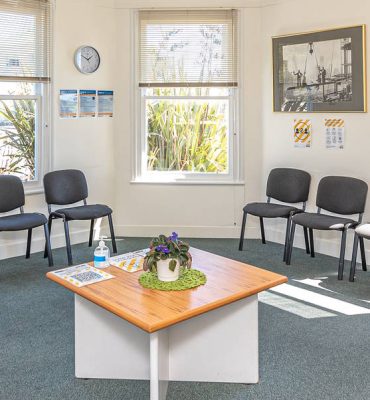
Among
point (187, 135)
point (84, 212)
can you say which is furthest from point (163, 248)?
point (187, 135)

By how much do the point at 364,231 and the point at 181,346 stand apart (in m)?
2.01

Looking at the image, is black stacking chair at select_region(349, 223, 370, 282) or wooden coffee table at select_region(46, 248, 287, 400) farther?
black stacking chair at select_region(349, 223, 370, 282)

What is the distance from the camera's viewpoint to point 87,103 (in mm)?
5031

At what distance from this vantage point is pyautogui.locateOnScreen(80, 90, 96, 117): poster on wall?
4.99 metres

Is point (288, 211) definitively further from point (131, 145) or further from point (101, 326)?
point (101, 326)

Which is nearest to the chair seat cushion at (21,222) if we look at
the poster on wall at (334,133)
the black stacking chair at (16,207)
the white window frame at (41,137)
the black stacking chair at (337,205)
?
the black stacking chair at (16,207)

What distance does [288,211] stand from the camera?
4.43 metres

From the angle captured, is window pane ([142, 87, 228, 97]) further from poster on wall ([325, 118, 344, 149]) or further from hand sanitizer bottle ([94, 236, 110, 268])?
hand sanitizer bottle ([94, 236, 110, 268])

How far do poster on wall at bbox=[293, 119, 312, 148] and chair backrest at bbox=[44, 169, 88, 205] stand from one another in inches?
89.5

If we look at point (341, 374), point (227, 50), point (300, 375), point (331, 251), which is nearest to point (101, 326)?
point (300, 375)

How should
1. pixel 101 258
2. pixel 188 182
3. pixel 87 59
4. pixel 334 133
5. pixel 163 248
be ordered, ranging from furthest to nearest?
pixel 188 182 → pixel 87 59 → pixel 334 133 → pixel 101 258 → pixel 163 248

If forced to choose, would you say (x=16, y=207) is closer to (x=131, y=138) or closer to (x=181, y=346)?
(x=131, y=138)

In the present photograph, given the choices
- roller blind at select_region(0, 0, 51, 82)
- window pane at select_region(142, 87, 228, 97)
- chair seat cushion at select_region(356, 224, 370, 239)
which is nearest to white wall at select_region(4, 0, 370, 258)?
roller blind at select_region(0, 0, 51, 82)

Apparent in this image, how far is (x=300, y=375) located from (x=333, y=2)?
3580 mm
